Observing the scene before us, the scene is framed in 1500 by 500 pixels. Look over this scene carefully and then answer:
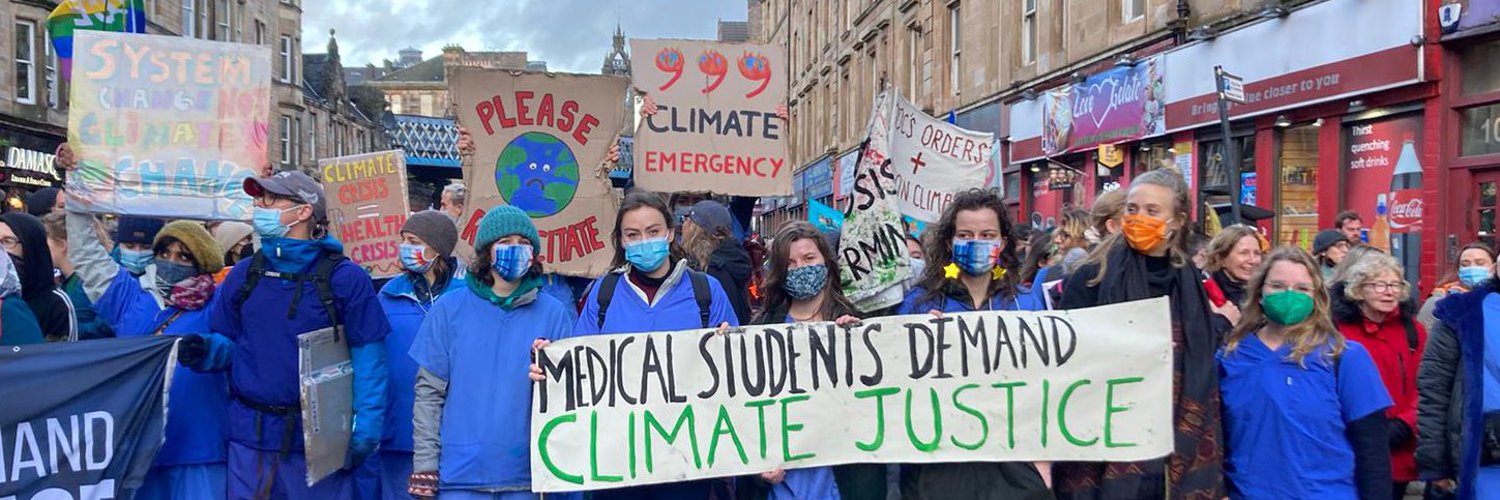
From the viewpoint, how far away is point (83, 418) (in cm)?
407

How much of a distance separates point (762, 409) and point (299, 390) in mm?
1714

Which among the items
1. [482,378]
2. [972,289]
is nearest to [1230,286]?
[972,289]

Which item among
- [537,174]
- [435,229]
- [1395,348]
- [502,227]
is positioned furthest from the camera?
[537,174]

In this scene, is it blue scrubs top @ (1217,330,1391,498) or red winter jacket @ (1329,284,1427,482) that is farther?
red winter jacket @ (1329,284,1427,482)

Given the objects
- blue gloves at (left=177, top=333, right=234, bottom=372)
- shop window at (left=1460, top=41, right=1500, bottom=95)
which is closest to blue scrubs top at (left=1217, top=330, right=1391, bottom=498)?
blue gloves at (left=177, top=333, right=234, bottom=372)

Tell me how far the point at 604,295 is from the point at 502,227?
50 centimetres

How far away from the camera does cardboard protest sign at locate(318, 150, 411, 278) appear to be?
7621 mm

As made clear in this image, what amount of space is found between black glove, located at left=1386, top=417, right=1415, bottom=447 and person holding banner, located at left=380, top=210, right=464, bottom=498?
3.94 metres

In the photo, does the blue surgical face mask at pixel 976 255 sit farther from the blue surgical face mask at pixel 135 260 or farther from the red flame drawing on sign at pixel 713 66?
the blue surgical face mask at pixel 135 260

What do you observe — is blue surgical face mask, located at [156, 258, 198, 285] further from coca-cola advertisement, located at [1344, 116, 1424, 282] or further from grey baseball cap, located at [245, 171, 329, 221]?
coca-cola advertisement, located at [1344, 116, 1424, 282]

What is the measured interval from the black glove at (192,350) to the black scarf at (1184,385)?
3329 mm

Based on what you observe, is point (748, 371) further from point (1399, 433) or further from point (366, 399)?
point (1399, 433)

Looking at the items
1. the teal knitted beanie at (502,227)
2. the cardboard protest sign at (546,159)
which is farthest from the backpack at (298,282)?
the cardboard protest sign at (546,159)

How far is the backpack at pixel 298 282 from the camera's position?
4121 mm
